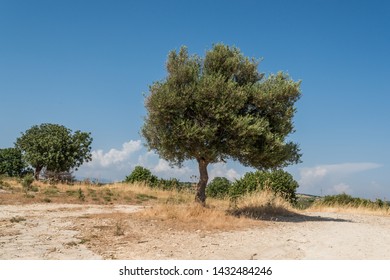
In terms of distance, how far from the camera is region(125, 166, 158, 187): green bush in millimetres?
45031

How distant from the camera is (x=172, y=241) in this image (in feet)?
39.9

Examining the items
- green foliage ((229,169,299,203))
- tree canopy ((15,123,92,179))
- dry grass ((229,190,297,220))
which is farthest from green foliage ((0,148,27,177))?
dry grass ((229,190,297,220))

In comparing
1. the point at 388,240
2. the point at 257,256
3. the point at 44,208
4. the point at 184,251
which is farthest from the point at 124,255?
the point at 44,208

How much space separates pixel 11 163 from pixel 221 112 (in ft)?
187

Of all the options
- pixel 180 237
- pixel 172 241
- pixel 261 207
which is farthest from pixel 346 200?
pixel 172 241

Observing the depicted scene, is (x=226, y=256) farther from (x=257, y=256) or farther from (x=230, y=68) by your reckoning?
(x=230, y=68)

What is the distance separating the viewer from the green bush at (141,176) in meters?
45.0

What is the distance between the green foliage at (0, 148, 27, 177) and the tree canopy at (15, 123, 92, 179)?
12.6m

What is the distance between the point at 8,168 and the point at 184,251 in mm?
61269

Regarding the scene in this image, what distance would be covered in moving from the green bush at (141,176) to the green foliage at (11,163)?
88.3ft

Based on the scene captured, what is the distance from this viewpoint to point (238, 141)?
18359 mm

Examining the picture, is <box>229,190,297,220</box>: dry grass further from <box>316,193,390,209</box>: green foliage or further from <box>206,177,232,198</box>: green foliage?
<box>206,177,232,198</box>: green foliage

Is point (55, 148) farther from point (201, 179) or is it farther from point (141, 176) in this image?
point (201, 179)

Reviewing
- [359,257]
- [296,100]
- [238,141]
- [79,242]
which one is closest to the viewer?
[359,257]
